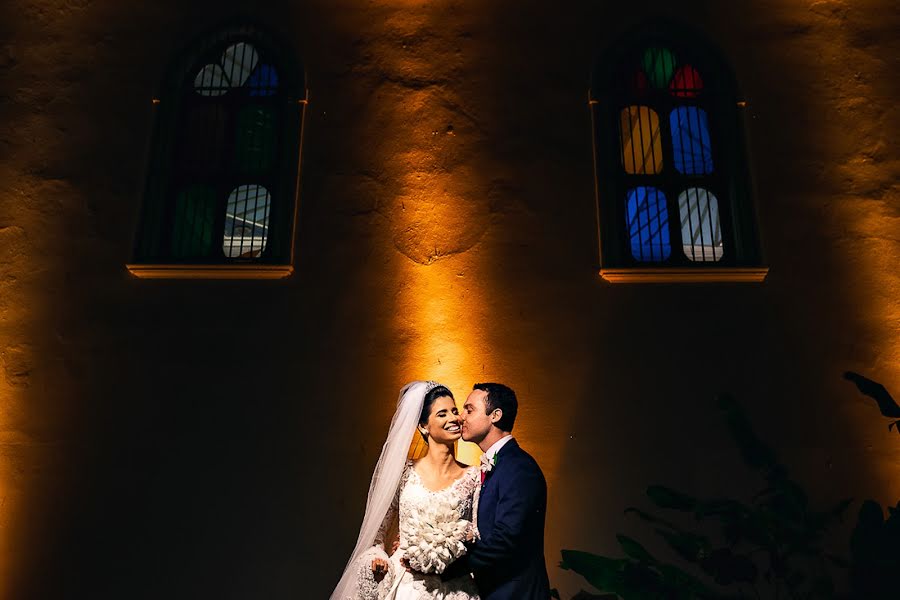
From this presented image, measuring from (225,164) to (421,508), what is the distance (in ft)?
11.5

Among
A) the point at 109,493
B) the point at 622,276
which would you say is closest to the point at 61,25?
the point at 109,493

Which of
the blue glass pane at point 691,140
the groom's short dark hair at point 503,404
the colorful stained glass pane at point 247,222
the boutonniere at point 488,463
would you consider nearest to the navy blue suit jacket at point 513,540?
the boutonniere at point 488,463

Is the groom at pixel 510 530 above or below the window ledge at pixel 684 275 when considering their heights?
below

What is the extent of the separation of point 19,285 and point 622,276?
4.37 m

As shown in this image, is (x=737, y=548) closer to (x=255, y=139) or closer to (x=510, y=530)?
(x=510, y=530)

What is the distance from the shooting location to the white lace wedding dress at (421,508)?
3.98 m

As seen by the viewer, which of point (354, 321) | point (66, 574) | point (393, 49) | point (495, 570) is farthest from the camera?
point (393, 49)

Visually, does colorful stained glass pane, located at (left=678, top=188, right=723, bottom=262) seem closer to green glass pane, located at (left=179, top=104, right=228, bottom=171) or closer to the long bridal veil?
the long bridal veil

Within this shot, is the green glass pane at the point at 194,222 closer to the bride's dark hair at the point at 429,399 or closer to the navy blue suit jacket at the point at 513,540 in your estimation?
the bride's dark hair at the point at 429,399

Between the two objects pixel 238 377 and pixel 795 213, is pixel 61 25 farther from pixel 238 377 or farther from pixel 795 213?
pixel 795 213

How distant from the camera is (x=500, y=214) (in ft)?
19.2

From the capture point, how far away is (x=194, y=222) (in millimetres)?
6062

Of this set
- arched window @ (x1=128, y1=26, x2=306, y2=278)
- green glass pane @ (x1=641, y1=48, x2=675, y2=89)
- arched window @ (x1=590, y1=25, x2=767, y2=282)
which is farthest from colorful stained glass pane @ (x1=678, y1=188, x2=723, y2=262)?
arched window @ (x1=128, y1=26, x2=306, y2=278)

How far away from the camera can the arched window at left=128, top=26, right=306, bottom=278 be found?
5.86 meters
